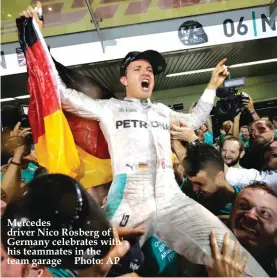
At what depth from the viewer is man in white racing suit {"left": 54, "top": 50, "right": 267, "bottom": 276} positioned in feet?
3.15

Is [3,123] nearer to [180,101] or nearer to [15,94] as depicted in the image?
[15,94]

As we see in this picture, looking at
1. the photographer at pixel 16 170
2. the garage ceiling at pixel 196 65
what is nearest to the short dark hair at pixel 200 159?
the garage ceiling at pixel 196 65

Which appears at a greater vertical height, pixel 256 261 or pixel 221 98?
pixel 221 98

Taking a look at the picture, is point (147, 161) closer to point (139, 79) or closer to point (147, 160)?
point (147, 160)

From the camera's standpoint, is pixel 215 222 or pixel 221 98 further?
pixel 221 98

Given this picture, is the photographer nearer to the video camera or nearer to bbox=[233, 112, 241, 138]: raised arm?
the video camera

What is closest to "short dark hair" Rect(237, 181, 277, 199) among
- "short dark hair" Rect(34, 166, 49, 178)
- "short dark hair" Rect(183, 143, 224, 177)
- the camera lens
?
"short dark hair" Rect(183, 143, 224, 177)

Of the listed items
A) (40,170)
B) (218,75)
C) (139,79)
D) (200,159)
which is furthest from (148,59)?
(40,170)

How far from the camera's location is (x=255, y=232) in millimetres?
1000

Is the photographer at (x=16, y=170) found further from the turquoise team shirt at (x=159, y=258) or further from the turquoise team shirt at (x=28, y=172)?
the turquoise team shirt at (x=159, y=258)

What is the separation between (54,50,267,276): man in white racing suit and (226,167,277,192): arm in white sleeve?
163 millimetres

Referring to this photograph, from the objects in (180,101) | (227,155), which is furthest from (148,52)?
(227,155)

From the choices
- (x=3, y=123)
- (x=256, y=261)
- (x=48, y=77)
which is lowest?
(x=256, y=261)

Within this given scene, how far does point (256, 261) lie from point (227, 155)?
0.33 metres
